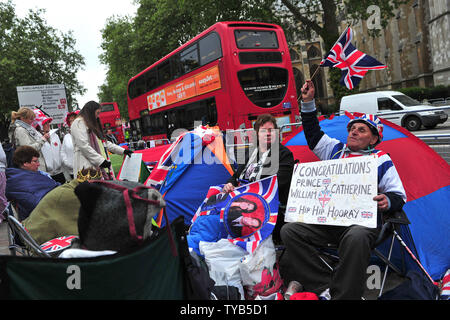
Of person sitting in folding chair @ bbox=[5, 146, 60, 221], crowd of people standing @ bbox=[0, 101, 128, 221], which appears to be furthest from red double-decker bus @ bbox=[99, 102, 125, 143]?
person sitting in folding chair @ bbox=[5, 146, 60, 221]

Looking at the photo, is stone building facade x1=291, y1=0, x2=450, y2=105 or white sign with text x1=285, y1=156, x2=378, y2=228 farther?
stone building facade x1=291, y1=0, x2=450, y2=105

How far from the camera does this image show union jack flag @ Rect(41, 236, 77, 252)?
2.70 m

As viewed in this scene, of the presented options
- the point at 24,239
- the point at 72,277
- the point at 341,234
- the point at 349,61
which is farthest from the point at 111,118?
the point at 72,277

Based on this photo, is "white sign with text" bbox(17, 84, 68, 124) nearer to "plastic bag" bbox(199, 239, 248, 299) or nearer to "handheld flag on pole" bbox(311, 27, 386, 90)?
"handheld flag on pole" bbox(311, 27, 386, 90)

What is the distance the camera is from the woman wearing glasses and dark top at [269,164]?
356 centimetres

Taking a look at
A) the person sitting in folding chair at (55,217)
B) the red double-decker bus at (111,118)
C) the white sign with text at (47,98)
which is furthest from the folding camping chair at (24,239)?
the red double-decker bus at (111,118)

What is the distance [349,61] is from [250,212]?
82.2 inches

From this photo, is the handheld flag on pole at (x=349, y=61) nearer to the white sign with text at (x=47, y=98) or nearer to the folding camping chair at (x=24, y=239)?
the folding camping chair at (x=24, y=239)

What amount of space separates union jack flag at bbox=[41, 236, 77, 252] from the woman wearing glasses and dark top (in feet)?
5.02

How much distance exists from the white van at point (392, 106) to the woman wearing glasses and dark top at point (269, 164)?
11999 mm

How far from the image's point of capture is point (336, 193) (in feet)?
9.69

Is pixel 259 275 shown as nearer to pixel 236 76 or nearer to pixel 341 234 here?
pixel 341 234
